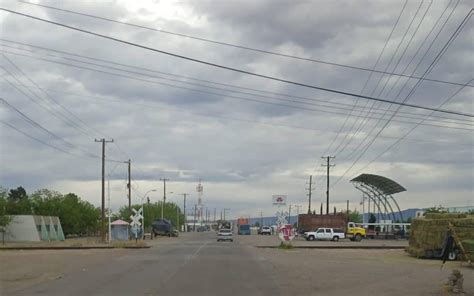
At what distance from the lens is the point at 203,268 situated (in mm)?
29984

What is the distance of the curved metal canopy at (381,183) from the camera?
298ft

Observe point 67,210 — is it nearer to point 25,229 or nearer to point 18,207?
point 18,207

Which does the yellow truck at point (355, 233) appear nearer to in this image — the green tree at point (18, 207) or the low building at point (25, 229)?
the low building at point (25, 229)

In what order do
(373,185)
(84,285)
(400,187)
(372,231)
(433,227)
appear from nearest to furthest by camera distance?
(84,285), (433,227), (400,187), (373,185), (372,231)

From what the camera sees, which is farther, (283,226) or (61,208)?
(61,208)

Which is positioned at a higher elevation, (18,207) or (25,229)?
(18,207)

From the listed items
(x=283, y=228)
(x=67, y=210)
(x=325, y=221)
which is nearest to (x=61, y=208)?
(x=67, y=210)

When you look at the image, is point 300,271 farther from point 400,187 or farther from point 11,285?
point 400,187

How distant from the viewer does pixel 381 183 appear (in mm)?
93688

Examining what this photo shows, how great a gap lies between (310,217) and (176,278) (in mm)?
74586

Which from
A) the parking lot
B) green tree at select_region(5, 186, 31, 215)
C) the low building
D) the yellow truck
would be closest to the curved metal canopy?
the yellow truck

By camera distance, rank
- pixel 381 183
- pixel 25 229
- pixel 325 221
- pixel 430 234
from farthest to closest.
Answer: pixel 325 221 → pixel 381 183 → pixel 25 229 → pixel 430 234

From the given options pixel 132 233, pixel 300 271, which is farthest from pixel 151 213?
pixel 300 271

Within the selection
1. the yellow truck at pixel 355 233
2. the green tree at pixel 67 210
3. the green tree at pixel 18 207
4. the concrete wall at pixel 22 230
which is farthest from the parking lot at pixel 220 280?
the green tree at pixel 67 210
